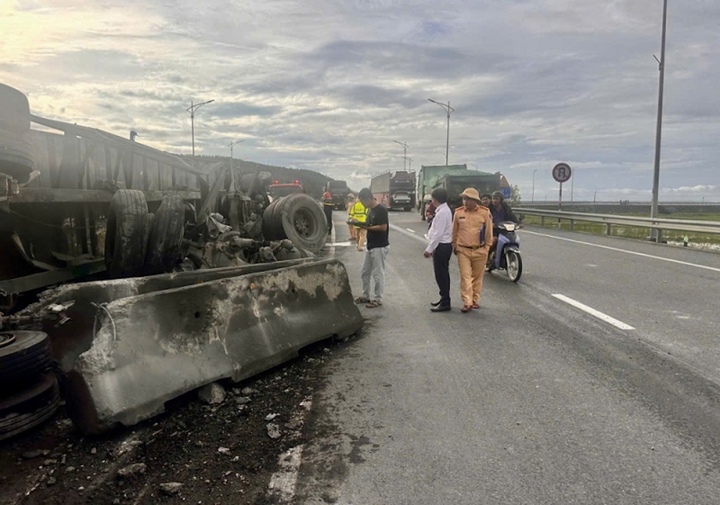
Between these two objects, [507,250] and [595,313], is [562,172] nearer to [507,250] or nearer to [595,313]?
[507,250]

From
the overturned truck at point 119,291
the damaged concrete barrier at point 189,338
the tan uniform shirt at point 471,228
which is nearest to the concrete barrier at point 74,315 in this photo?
the overturned truck at point 119,291

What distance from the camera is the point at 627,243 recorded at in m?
17.8

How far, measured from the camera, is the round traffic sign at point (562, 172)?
79.0 feet

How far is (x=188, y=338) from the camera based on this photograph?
4.40m

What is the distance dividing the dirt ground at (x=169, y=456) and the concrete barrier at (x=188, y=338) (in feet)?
0.58

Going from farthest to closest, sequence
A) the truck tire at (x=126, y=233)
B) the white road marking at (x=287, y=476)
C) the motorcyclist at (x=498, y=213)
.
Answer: the motorcyclist at (x=498, y=213), the truck tire at (x=126, y=233), the white road marking at (x=287, y=476)

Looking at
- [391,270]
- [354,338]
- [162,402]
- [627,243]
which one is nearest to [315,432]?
[162,402]

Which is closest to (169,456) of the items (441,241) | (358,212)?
(441,241)

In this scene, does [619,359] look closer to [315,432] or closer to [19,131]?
[315,432]

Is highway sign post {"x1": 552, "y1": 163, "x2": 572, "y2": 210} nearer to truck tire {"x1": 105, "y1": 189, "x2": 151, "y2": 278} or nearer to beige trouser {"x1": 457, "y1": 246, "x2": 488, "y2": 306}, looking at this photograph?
beige trouser {"x1": 457, "y1": 246, "x2": 488, "y2": 306}

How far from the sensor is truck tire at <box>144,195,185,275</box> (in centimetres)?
669

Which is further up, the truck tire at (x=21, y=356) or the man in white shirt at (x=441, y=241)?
the man in white shirt at (x=441, y=241)

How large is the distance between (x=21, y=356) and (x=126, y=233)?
2.69 meters

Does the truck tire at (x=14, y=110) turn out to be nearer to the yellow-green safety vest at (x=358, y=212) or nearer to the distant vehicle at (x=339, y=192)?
the yellow-green safety vest at (x=358, y=212)
